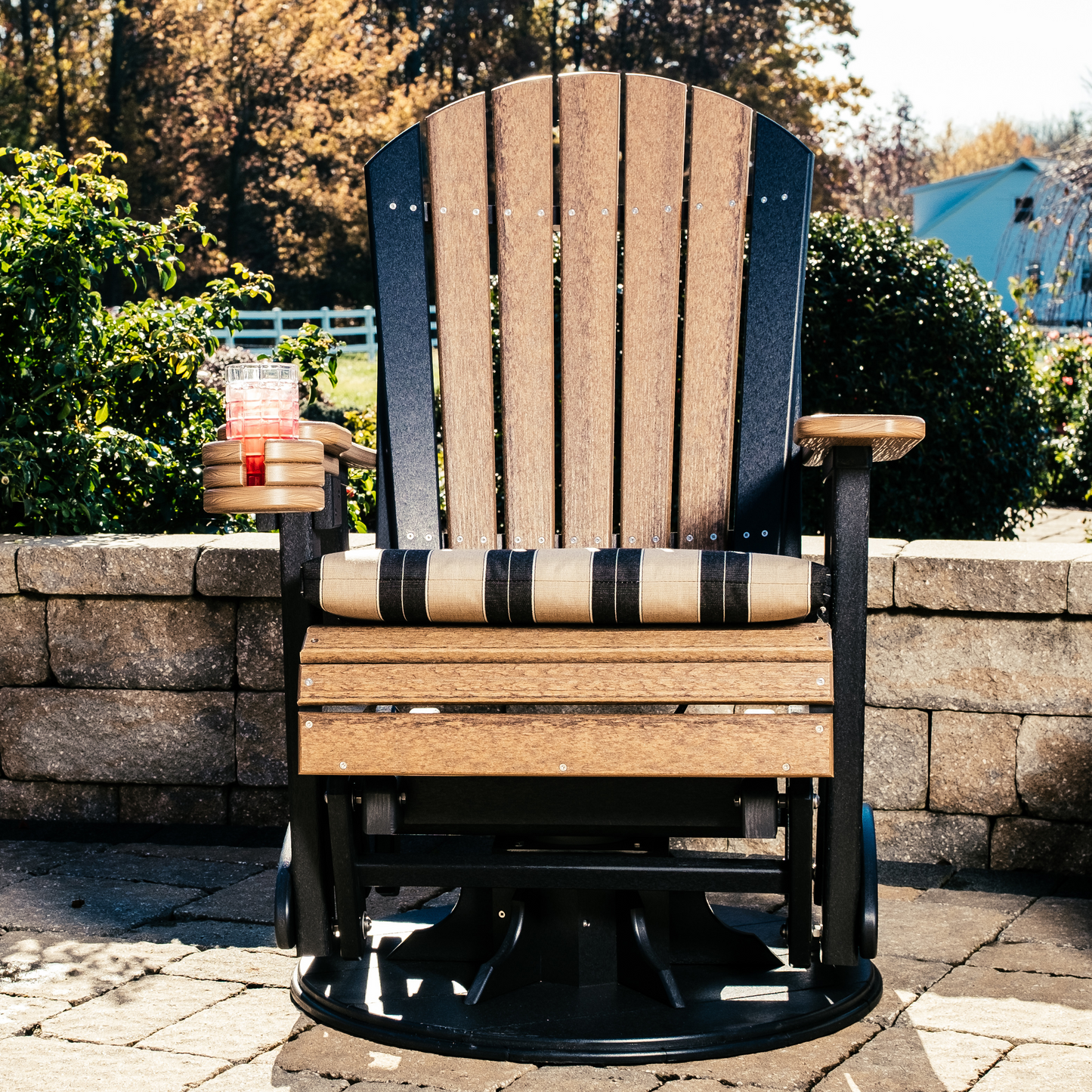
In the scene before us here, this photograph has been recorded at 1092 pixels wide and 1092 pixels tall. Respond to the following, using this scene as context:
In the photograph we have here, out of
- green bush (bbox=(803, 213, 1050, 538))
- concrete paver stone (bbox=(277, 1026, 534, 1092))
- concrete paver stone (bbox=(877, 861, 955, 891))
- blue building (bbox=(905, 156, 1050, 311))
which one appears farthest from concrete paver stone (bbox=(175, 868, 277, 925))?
blue building (bbox=(905, 156, 1050, 311))

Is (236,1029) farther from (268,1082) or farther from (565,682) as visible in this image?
(565,682)

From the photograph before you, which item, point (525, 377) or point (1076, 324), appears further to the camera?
point (1076, 324)

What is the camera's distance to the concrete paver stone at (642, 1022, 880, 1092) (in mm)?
Answer: 1803

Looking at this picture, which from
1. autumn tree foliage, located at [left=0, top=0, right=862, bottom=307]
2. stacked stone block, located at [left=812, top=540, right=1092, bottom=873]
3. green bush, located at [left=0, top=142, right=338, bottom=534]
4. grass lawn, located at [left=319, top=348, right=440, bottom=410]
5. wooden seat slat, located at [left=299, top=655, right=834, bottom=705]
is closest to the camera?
wooden seat slat, located at [left=299, top=655, right=834, bottom=705]

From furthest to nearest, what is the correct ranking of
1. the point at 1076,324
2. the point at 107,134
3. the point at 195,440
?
the point at 107,134 → the point at 1076,324 → the point at 195,440

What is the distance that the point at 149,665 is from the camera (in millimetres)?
2930

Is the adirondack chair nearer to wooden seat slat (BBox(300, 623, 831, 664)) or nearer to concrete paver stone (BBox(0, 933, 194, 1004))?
wooden seat slat (BBox(300, 623, 831, 664))

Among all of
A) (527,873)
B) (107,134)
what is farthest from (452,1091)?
(107,134)

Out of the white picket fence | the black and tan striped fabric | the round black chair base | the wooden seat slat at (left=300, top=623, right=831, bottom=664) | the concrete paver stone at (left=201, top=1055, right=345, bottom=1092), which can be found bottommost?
the concrete paver stone at (left=201, top=1055, right=345, bottom=1092)

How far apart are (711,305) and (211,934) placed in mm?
1531

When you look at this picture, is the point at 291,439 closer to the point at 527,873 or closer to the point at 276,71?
the point at 527,873

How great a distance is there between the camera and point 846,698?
→ 6.25ft

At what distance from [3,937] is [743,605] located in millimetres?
1551

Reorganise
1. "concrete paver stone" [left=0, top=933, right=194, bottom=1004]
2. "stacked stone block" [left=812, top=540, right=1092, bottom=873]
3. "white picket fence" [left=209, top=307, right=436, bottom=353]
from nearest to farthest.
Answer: "concrete paver stone" [left=0, top=933, right=194, bottom=1004] → "stacked stone block" [left=812, top=540, right=1092, bottom=873] → "white picket fence" [left=209, top=307, right=436, bottom=353]
